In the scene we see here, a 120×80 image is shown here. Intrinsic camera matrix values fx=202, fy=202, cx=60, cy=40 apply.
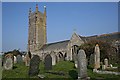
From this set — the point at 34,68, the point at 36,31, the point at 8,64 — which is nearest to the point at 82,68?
the point at 34,68

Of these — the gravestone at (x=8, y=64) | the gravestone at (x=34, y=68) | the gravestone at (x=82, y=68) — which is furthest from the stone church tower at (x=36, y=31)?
the gravestone at (x=82, y=68)

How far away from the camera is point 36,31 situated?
62750mm

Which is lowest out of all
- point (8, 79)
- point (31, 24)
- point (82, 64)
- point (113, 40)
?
point (8, 79)

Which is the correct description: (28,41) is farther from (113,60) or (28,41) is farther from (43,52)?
(113,60)

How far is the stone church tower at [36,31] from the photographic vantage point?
62.6m

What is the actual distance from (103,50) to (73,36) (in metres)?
16.7

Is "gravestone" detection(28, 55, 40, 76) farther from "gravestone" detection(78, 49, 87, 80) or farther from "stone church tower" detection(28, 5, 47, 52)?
"stone church tower" detection(28, 5, 47, 52)

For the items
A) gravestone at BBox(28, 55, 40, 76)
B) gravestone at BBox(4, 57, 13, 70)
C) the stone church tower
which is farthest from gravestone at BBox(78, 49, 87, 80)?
the stone church tower

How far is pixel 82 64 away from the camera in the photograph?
11859mm

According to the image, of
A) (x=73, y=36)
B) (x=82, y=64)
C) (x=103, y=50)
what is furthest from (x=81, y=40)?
(x=82, y=64)

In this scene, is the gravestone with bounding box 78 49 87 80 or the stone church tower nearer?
the gravestone with bounding box 78 49 87 80

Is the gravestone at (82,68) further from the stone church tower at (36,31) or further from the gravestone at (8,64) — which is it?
the stone church tower at (36,31)

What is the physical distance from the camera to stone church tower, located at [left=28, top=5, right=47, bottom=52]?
205 ft

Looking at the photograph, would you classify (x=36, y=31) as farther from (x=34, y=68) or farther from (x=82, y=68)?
(x=82, y=68)
